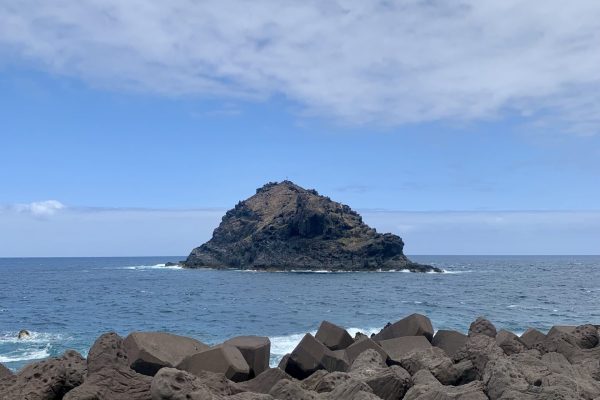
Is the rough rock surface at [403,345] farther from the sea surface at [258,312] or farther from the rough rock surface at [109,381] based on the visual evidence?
the sea surface at [258,312]

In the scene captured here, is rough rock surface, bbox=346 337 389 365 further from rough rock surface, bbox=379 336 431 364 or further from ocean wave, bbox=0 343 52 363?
ocean wave, bbox=0 343 52 363

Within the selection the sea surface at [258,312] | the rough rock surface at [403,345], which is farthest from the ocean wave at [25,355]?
the rough rock surface at [403,345]

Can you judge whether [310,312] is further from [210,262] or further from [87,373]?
[210,262]

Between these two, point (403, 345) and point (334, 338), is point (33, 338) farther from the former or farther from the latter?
point (403, 345)

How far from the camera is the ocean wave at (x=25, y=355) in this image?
22.5 metres

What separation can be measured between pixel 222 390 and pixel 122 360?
1.55 metres

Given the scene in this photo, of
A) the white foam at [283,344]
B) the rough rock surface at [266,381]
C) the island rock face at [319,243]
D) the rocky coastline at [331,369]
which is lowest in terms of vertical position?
the white foam at [283,344]

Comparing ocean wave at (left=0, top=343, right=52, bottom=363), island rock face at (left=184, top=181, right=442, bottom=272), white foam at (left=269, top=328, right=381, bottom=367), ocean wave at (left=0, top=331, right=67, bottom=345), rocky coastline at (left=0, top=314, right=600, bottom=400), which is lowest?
ocean wave at (left=0, top=343, right=52, bottom=363)

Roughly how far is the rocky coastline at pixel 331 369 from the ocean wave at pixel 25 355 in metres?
13.0

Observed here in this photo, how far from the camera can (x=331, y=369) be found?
1229 centimetres

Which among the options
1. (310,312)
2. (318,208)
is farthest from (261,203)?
(310,312)

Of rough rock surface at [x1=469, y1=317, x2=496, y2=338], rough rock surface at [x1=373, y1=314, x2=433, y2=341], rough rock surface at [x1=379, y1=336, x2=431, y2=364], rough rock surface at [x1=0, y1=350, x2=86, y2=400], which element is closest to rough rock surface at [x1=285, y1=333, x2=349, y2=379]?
rough rock surface at [x1=379, y1=336, x2=431, y2=364]

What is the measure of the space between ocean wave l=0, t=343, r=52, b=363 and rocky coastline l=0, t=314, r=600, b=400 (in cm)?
1295

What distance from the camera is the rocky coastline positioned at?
326 inches
